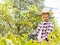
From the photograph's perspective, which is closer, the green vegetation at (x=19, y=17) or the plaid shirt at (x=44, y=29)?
the plaid shirt at (x=44, y=29)

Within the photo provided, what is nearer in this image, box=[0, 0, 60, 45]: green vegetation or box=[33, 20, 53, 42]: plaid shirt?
box=[33, 20, 53, 42]: plaid shirt

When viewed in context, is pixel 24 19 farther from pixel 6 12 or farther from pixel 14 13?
pixel 6 12

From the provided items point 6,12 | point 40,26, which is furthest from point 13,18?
point 40,26

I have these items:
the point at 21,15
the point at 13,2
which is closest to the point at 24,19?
the point at 21,15

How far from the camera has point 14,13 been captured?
17.7 ft

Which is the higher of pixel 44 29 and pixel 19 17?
pixel 19 17

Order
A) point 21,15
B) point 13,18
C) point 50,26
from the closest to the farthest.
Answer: point 50,26 < point 13,18 < point 21,15

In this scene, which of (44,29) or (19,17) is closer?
(44,29)

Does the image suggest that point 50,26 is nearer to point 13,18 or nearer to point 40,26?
point 40,26

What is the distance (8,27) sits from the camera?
4.93 metres

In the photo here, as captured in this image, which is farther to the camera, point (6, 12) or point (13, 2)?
point (13, 2)

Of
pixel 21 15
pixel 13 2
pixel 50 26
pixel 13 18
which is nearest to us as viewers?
pixel 50 26

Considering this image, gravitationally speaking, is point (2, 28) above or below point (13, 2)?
below

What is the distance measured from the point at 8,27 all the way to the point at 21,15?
66 centimetres
